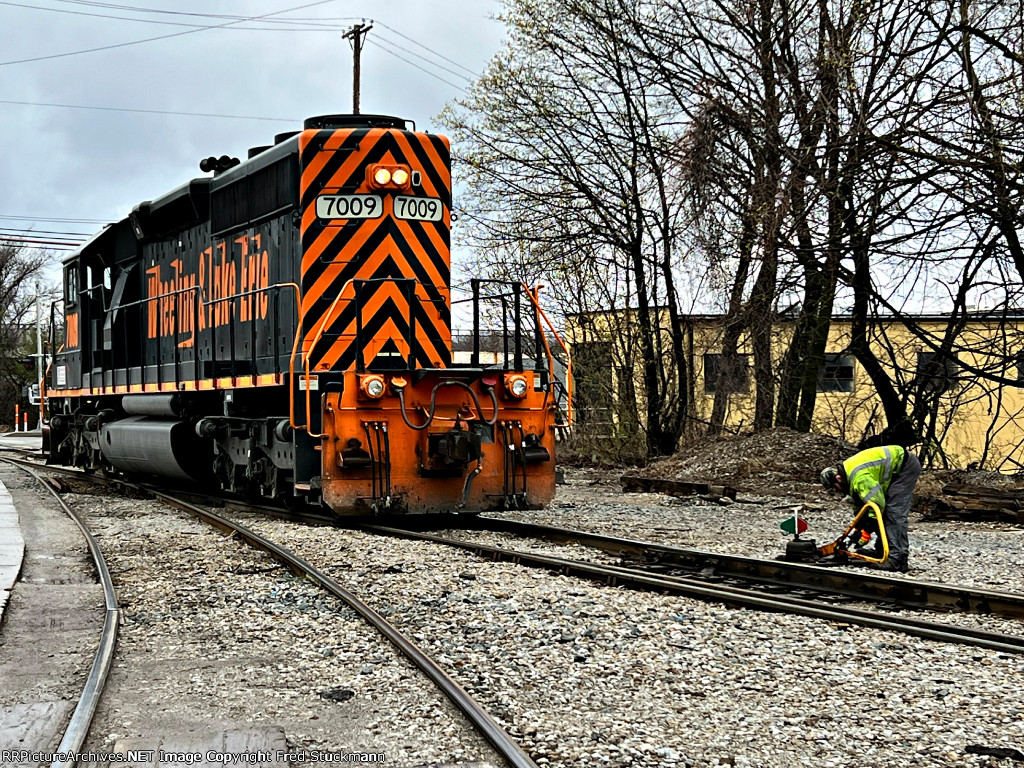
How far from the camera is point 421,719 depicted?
430 centimetres

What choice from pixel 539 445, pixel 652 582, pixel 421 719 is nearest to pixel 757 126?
pixel 539 445

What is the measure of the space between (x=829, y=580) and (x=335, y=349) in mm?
5231

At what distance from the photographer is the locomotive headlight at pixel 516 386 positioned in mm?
10016

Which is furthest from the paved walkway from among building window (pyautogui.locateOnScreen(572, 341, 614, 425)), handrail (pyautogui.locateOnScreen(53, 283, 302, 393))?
building window (pyautogui.locateOnScreen(572, 341, 614, 425))

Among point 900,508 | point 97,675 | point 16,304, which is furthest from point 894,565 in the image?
point 16,304

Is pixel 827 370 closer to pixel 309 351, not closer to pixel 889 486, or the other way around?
pixel 889 486

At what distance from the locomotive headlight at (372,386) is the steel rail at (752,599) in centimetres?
145

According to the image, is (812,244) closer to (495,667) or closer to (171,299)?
(171,299)

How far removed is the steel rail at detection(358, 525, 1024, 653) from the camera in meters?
5.49

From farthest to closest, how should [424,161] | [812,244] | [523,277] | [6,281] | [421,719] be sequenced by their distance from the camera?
[6,281] → [523,277] → [812,244] → [424,161] → [421,719]

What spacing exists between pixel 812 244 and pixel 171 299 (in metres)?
7.56

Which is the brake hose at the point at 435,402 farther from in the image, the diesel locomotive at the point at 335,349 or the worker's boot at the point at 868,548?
the worker's boot at the point at 868,548

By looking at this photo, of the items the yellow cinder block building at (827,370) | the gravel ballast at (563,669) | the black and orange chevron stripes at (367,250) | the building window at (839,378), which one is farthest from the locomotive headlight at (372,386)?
the building window at (839,378)

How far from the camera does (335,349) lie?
416 inches
